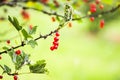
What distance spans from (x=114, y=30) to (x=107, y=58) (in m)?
3.52

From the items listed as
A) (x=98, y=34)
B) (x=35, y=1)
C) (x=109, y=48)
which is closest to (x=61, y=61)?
(x=109, y=48)

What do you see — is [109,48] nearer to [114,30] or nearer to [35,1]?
[114,30]

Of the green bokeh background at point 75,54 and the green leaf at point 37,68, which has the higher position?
the green bokeh background at point 75,54

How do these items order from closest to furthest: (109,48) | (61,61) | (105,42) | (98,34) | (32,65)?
1. (32,65)
2. (61,61)
3. (109,48)
4. (105,42)
5. (98,34)

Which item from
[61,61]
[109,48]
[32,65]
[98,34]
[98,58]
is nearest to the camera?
[32,65]

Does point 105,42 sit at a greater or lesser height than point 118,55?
greater

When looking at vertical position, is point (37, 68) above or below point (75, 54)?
below

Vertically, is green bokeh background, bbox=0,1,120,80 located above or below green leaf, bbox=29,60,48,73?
above

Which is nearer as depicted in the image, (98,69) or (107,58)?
(98,69)

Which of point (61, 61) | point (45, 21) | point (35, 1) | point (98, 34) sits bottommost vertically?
Result: point (35, 1)

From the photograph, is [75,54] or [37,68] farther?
[75,54]

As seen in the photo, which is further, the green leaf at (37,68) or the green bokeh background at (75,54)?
the green bokeh background at (75,54)

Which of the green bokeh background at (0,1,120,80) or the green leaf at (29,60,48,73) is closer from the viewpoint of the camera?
the green leaf at (29,60,48,73)

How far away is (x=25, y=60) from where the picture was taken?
216 centimetres
